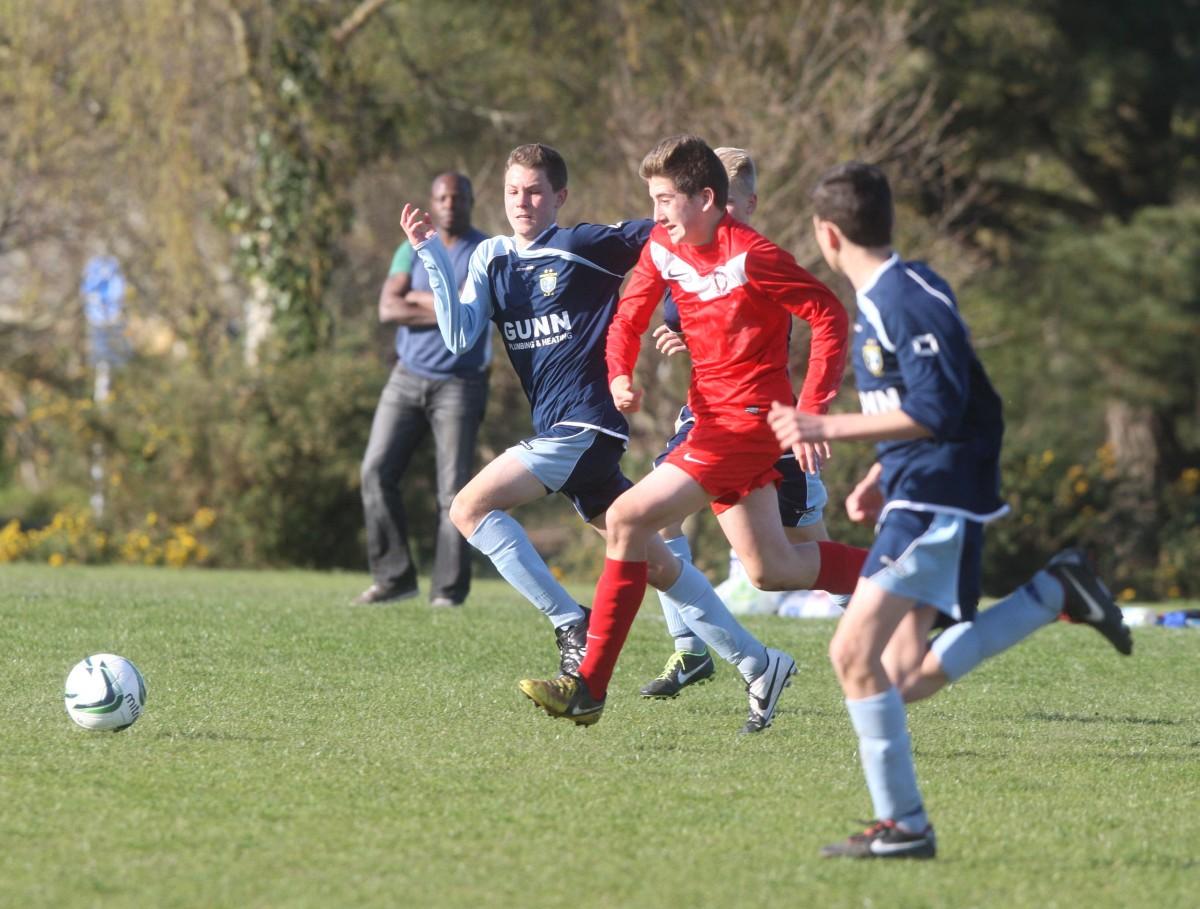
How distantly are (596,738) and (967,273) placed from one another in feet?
41.9

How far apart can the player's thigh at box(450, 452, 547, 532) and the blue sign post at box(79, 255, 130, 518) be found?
543 inches

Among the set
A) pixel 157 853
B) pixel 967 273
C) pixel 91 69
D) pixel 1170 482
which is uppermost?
pixel 91 69

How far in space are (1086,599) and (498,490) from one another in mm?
2446

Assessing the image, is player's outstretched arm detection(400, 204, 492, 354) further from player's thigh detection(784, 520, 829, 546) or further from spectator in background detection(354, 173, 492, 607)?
spectator in background detection(354, 173, 492, 607)

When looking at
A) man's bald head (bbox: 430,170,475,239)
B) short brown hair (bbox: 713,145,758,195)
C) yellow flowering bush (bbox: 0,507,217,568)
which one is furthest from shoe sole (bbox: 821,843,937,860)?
yellow flowering bush (bbox: 0,507,217,568)

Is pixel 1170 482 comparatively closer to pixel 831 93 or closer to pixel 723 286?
pixel 831 93

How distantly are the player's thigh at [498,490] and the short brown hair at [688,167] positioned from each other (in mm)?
1251

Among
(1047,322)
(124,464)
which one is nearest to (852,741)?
(124,464)

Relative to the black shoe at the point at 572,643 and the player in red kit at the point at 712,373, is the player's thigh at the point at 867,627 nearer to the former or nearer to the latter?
the player in red kit at the point at 712,373

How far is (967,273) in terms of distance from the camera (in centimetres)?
1788

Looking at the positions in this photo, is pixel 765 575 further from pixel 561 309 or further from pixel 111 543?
pixel 111 543

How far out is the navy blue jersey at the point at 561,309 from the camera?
6.67 meters

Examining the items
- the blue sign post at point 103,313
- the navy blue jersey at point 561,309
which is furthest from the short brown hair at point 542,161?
the blue sign post at point 103,313

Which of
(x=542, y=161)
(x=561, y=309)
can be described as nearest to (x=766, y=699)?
(x=561, y=309)
